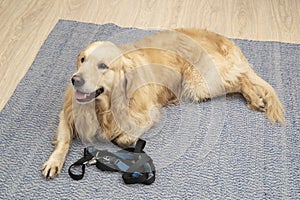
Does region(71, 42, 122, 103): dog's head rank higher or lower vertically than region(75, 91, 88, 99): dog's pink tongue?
higher

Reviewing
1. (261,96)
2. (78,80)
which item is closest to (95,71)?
(78,80)

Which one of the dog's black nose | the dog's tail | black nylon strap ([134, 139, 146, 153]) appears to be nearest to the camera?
the dog's black nose

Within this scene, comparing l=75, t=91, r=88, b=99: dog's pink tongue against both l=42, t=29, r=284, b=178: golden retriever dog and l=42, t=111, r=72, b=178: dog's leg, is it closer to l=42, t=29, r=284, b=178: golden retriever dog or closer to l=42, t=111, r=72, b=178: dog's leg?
l=42, t=29, r=284, b=178: golden retriever dog

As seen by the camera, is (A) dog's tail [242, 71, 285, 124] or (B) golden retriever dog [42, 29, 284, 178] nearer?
(B) golden retriever dog [42, 29, 284, 178]

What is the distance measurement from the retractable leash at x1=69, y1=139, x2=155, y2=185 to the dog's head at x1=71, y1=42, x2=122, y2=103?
0.23 metres

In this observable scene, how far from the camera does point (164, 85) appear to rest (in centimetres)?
192

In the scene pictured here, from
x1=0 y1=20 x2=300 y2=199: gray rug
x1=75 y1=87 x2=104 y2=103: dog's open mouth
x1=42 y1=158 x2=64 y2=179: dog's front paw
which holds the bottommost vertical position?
x1=0 y1=20 x2=300 y2=199: gray rug

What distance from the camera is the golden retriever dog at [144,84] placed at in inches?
64.0

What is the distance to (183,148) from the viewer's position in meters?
1.80

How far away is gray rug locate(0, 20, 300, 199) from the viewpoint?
5.31 feet

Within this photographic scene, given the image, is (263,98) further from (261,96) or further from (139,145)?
(139,145)

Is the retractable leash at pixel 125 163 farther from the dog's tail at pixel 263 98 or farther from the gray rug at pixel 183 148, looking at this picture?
the dog's tail at pixel 263 98

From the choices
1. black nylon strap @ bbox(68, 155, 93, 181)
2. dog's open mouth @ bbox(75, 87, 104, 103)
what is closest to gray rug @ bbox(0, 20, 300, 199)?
black nylon strap @ bbox(68, 155, 93, 181)

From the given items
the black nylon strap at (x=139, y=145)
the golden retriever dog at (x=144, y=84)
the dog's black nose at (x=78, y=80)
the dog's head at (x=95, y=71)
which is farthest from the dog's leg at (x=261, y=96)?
the dog's black nose at (x=78, y=80)
